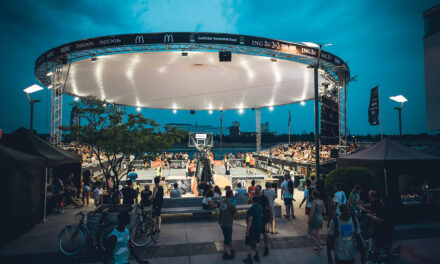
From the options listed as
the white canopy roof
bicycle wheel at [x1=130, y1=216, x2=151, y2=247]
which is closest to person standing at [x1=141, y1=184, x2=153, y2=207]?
bicycle wheel at [x1=130, y1=216, x2=151, y2=247]

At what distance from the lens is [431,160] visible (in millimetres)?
8891

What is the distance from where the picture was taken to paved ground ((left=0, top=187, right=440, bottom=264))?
6121 mm

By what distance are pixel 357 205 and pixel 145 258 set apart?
20.7 feet

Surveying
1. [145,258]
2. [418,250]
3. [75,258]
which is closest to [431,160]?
[418,250]

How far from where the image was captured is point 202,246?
6.93m

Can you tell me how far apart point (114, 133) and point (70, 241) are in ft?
12.5

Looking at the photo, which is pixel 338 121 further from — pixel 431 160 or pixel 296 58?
pixel 431 160

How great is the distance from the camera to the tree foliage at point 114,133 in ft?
29.4

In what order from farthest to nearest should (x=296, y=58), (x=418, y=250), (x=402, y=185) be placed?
(x=296, y=58) < (x=402, y=185) < (x=418, y=250)

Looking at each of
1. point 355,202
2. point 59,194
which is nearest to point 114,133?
point 59,194

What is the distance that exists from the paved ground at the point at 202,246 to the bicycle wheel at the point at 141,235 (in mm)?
282

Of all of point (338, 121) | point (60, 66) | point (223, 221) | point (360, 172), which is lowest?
point (223, 221)

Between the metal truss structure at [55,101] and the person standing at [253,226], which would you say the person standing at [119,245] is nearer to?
the person standing at [253,226]

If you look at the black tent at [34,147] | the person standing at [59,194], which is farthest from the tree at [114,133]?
the person standing at [59,194]
